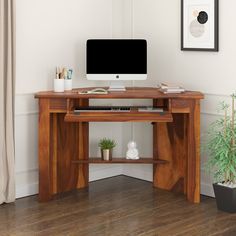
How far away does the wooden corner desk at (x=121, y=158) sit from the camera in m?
4.14

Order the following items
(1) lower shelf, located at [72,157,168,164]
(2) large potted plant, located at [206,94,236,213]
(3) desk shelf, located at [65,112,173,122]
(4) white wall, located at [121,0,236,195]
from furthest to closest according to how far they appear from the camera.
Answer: (1) lower shelf, located at [72,157,168,164] < (4) white wall, located at [121,0,236,195] < (3) desk shelf, located at [65,112,173,122] < (2) large potted plant, located at [206,94,236,213]

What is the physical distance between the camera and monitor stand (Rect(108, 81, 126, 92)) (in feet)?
14.8

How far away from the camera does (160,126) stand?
464 centimetres

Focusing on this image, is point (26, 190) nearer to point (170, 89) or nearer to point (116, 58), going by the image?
point (116, 58)

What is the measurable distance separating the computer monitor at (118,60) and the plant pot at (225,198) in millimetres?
1083

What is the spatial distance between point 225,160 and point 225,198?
291 mm

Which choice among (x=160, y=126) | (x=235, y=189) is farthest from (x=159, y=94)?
(x=235, y=189)

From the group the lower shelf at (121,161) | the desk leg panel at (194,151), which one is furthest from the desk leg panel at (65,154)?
the desk leg panel at (194,151)

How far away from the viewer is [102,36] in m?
4.88

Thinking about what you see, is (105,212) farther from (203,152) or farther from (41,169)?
(203,152)

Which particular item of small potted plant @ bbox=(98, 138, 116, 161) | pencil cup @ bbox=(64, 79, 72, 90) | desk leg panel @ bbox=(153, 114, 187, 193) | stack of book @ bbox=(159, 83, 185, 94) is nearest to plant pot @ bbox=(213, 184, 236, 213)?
desk leg panel @ bbox=(153, 114, 187, 193)

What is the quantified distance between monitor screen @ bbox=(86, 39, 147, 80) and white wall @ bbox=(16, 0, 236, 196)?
0.26 metres

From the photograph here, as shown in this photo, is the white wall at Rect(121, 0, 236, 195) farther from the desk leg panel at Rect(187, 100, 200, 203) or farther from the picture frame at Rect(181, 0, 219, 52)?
the desk leg panel at Rect(187, 100, 200, 203)

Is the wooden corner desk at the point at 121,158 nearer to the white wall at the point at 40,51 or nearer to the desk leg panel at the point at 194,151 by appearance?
the desk leg panel at the point at 194,151
